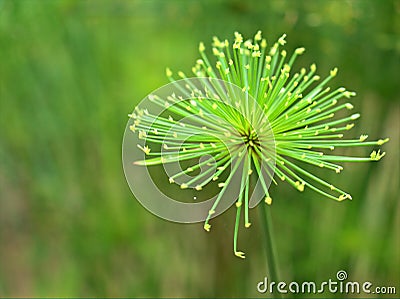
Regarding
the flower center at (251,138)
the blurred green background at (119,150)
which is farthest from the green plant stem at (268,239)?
the blurred green background at (119,150)

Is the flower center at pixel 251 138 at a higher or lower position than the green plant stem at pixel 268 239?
higher

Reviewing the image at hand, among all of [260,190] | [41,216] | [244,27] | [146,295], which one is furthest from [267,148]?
[41,216]

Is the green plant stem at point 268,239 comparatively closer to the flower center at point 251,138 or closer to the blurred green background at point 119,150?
the flower center at point 251,138

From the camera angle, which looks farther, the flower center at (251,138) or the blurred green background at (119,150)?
the blurred green background at (119,150)

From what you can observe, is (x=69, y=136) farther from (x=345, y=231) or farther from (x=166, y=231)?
(x=345, y=231)

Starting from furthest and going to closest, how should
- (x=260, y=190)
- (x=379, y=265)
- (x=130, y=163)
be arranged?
(x=130, y=163)
(x=379, y=265)
(x=260, y=190)

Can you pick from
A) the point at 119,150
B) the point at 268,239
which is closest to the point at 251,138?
the point at 268,239

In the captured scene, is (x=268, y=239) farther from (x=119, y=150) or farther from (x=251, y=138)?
(x=119, y=150)

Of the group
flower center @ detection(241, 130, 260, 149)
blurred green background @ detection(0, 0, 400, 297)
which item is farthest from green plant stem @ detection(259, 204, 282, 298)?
blurred green background @ detection(0, 0, 400, 297)

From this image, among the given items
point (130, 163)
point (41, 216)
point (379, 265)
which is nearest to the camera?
point (379, 265)
